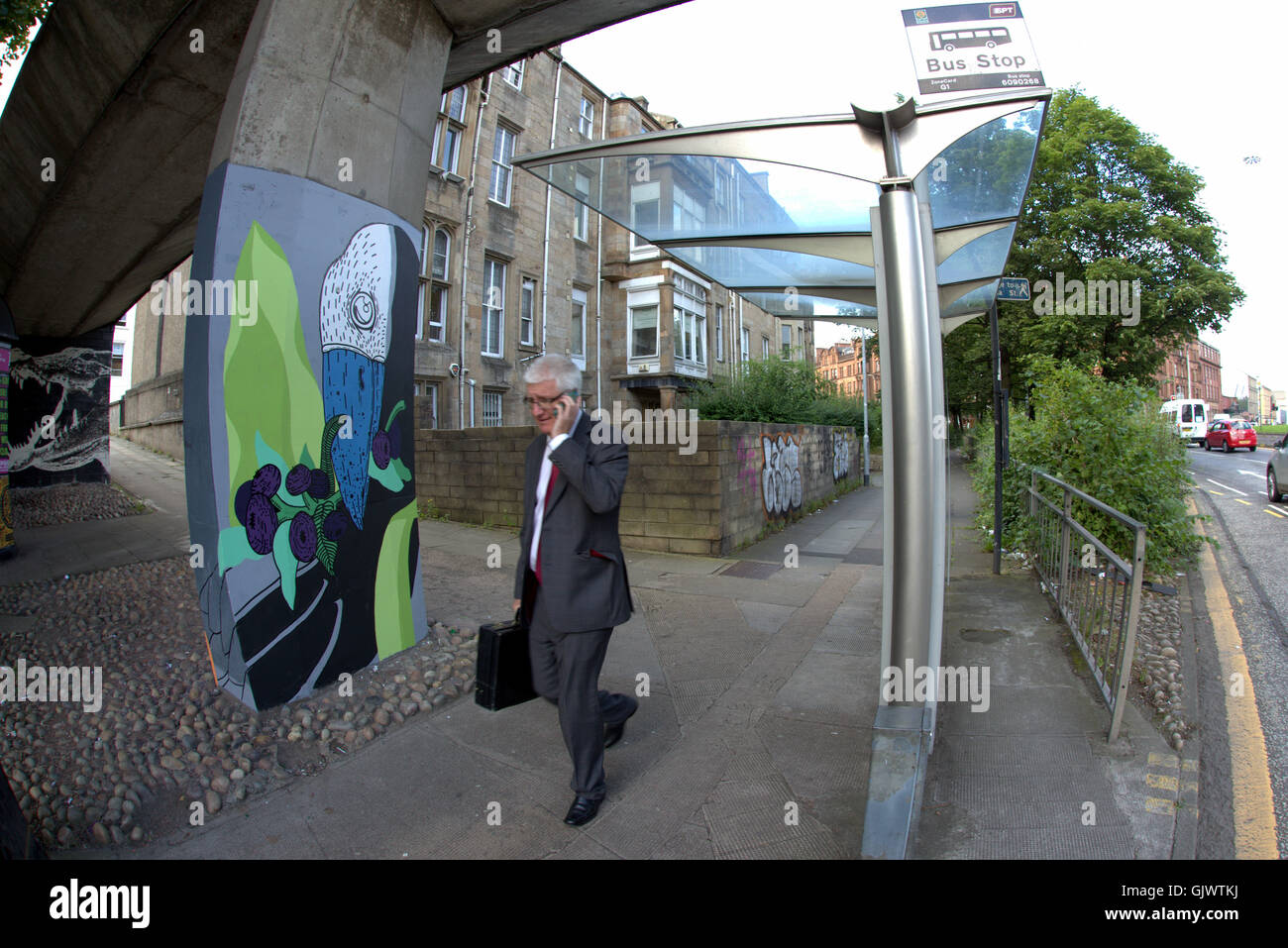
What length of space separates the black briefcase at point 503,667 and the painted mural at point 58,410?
52.0 feet

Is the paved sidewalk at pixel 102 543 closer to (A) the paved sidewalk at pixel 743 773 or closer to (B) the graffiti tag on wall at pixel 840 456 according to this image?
(A) the paved sidewalk at pixel 743 773

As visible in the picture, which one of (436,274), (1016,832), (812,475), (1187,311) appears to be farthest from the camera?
(1187,311)

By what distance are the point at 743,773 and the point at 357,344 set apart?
3362 millimetres

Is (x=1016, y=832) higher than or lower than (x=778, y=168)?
lower

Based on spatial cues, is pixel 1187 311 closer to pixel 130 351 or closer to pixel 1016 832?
pixel 1016 832

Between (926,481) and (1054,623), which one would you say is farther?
(1054,623)

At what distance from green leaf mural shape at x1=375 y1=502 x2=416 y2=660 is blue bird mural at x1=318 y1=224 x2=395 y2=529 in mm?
315

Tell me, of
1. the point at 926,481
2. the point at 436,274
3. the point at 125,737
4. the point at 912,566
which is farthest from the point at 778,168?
the point at 436,274

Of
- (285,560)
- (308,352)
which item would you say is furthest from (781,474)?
(285,560)

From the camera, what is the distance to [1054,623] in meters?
5.49

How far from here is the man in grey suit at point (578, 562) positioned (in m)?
2.84

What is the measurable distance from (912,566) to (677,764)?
148cm

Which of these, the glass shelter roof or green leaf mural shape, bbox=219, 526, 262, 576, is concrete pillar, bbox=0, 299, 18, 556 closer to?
green leaf mural shape, bbox=219, 526, 262, 576
